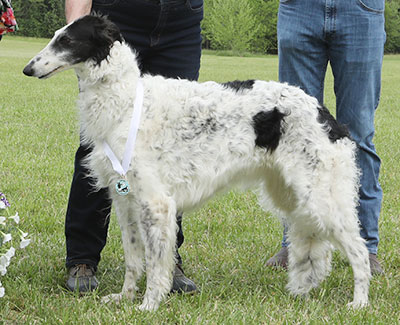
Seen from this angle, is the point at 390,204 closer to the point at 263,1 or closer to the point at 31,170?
the point at 31,170

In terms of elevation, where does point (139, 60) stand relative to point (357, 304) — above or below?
above

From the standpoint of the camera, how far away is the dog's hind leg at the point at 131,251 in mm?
3701

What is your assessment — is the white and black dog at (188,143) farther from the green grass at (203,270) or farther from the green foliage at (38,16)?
the green foliage at (38,16)

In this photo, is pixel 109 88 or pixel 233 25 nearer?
pixel 109 88

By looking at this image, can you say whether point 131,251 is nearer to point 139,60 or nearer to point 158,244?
point 158,244

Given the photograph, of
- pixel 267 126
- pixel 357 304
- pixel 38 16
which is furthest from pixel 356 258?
pixel 38 16

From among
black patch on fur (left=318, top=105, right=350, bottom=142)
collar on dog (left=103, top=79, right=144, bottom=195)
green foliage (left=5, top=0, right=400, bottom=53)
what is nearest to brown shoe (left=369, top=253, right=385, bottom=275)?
black patch on fur (left=318, top=105, right=350, bottom=142)

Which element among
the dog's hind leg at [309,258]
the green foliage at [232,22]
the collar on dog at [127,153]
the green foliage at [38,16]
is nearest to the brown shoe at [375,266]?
the dog's hind leg at [309,258]

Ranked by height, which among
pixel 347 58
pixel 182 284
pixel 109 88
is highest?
pixel 109 88

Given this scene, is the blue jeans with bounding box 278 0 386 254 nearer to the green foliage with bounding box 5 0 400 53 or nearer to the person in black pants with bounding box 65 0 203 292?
the person in black pants with bounding box 65 0 203 292

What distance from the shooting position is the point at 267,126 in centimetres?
351

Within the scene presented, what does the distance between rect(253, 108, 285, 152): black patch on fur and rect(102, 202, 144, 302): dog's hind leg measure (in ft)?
3.20

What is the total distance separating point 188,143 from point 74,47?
0.88 meters

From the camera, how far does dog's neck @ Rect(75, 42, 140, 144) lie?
3.40 m
